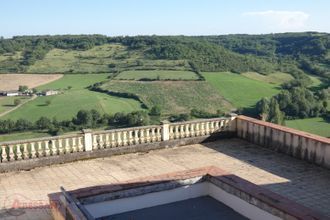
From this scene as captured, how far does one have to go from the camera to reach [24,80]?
82.4 m

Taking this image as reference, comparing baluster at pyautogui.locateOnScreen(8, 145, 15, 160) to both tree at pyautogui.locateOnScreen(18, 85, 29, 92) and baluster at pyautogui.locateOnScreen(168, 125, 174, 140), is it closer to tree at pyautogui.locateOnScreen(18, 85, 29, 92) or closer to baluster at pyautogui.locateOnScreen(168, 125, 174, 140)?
baluster at pyautogui.locateOnScreen(168, 125, 174, 140)

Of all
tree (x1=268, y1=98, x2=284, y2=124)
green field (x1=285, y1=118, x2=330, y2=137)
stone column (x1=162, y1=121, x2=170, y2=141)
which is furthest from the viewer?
tree (x1=268, y1=98, x2=284, y2=124)

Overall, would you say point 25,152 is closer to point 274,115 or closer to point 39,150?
point 39,150

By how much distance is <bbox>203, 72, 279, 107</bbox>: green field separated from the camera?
68.2 m

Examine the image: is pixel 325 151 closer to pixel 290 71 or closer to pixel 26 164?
pixel 26 164

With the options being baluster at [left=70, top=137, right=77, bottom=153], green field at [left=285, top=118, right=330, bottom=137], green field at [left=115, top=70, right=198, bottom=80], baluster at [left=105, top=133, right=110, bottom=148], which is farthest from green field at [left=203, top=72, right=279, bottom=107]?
baluster at [left=70, top=137, right=77, bottom=153]

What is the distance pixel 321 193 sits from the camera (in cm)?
845

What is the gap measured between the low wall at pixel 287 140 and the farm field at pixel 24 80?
7079 cm

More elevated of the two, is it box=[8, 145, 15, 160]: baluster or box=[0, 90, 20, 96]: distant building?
box=[8, 145, 15, 160]: baluster

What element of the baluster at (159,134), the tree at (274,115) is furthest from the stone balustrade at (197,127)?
the tree at (274,115)

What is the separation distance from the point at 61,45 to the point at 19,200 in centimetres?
11296

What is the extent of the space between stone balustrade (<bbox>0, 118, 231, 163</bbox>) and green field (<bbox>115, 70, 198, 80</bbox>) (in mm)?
68014

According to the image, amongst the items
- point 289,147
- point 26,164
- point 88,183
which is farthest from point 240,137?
point 26,164

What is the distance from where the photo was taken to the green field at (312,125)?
4919cm
